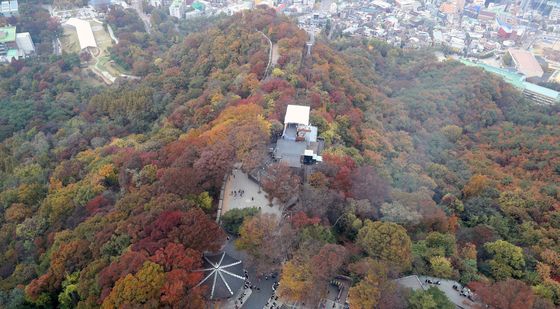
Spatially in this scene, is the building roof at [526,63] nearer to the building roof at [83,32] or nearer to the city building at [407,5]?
the city building at [407,5]

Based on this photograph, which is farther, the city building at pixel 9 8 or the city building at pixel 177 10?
the city building at pixel 177 10

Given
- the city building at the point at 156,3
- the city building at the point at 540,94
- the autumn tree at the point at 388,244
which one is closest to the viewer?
the autumn tree at the point at 388,244

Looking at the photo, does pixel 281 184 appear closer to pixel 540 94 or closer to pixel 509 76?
pixel 540 94

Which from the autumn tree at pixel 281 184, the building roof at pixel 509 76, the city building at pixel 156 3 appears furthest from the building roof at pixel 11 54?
the building roof at pixel 509 76

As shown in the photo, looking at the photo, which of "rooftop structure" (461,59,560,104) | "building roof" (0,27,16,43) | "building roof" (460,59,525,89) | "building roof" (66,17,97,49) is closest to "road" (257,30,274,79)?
"building roof" (66,17,97,49)

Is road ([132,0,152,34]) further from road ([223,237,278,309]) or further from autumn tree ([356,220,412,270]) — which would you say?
autumn tree ([356,220,412,270])

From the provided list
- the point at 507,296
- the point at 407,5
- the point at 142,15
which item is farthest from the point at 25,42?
the point at 407,5
